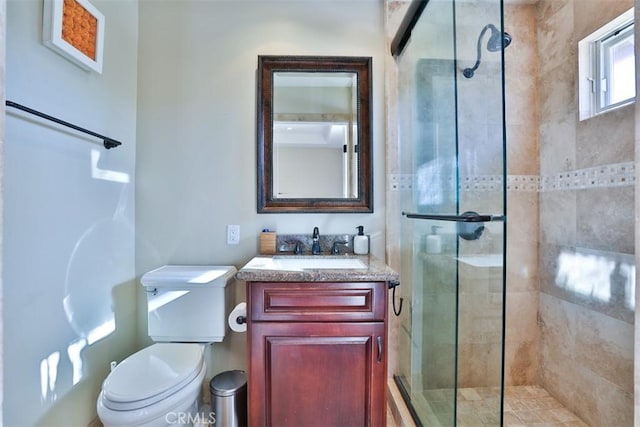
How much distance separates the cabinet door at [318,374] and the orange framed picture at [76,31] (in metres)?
1.47

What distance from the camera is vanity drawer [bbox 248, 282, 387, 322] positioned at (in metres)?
1.26

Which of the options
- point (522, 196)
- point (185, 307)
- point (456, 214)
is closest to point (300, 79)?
point (456, 214)

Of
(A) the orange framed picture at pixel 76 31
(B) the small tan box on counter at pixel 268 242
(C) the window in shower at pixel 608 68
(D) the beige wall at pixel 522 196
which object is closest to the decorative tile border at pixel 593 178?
(D) the beige wall at pixel 522 196

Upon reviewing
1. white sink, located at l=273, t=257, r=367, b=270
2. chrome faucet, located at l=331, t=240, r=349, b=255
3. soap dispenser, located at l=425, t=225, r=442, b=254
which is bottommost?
white sink, located at l=273, t=257, r=367, b=270

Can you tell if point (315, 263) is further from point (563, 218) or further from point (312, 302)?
point (563, 218)

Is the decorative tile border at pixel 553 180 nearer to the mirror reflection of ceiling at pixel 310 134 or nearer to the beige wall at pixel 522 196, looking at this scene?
the beige wall at pixel 522 196

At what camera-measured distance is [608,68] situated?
1.50 meters

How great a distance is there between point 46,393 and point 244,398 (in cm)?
83

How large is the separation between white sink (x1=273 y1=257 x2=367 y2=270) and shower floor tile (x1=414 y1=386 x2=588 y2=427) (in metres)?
0.65

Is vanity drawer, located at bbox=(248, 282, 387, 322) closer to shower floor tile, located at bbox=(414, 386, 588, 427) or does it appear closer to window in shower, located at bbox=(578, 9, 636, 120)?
shower floor tile, located at bbox=(414, 386, 588, 427)

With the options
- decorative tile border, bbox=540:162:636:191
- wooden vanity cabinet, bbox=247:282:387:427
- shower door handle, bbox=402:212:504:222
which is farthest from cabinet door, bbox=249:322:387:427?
decorative tile border, bbox=540:162:636:191

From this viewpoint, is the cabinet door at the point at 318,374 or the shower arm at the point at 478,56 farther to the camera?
the cabinet door at the point at 318,374

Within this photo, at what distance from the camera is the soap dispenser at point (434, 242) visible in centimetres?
135

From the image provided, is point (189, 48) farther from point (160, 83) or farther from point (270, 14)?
point (270, 14)
